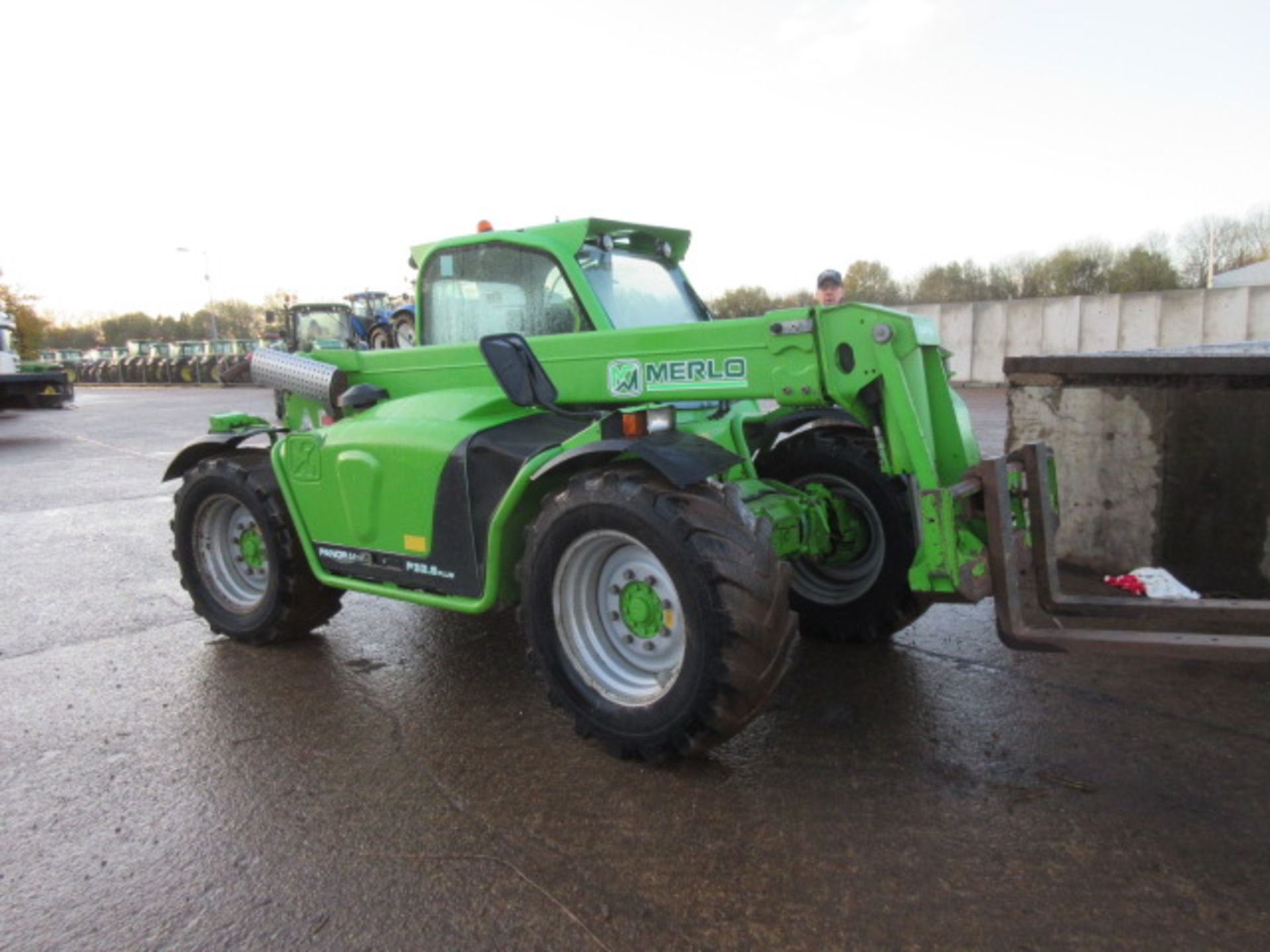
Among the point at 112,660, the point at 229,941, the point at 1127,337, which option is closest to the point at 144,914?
the point at 229,941

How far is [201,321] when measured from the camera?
75.9 meters

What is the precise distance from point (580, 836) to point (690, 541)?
1020 millimetres

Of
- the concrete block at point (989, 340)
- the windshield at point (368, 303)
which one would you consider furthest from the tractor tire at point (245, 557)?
the concrete block at point (989, 340)

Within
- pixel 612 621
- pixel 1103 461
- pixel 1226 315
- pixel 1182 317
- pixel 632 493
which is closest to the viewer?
pixel 632 493

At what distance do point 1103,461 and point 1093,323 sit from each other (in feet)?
61.9

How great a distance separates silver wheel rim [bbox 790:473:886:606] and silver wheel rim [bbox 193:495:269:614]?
2.96 m

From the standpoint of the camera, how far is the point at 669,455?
3.22 m

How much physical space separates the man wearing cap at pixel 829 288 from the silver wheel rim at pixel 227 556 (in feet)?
12.9

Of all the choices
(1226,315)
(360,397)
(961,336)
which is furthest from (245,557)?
(961,336)

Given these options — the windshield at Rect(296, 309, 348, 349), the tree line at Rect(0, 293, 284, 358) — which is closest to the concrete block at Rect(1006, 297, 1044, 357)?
the windshield at Rect(296, 309, 348, 349)

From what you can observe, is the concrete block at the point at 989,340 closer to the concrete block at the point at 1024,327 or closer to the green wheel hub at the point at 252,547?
the concrete block at the point at 1024,327

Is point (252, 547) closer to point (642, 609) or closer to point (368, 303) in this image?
point (642, 609)

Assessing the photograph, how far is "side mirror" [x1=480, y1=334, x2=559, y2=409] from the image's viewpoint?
12.5 ft

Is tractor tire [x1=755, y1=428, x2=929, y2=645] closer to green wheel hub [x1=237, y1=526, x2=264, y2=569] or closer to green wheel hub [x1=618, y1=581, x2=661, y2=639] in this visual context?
green wheel hub [x1=618, y1=581, x2=661, y2=639]
